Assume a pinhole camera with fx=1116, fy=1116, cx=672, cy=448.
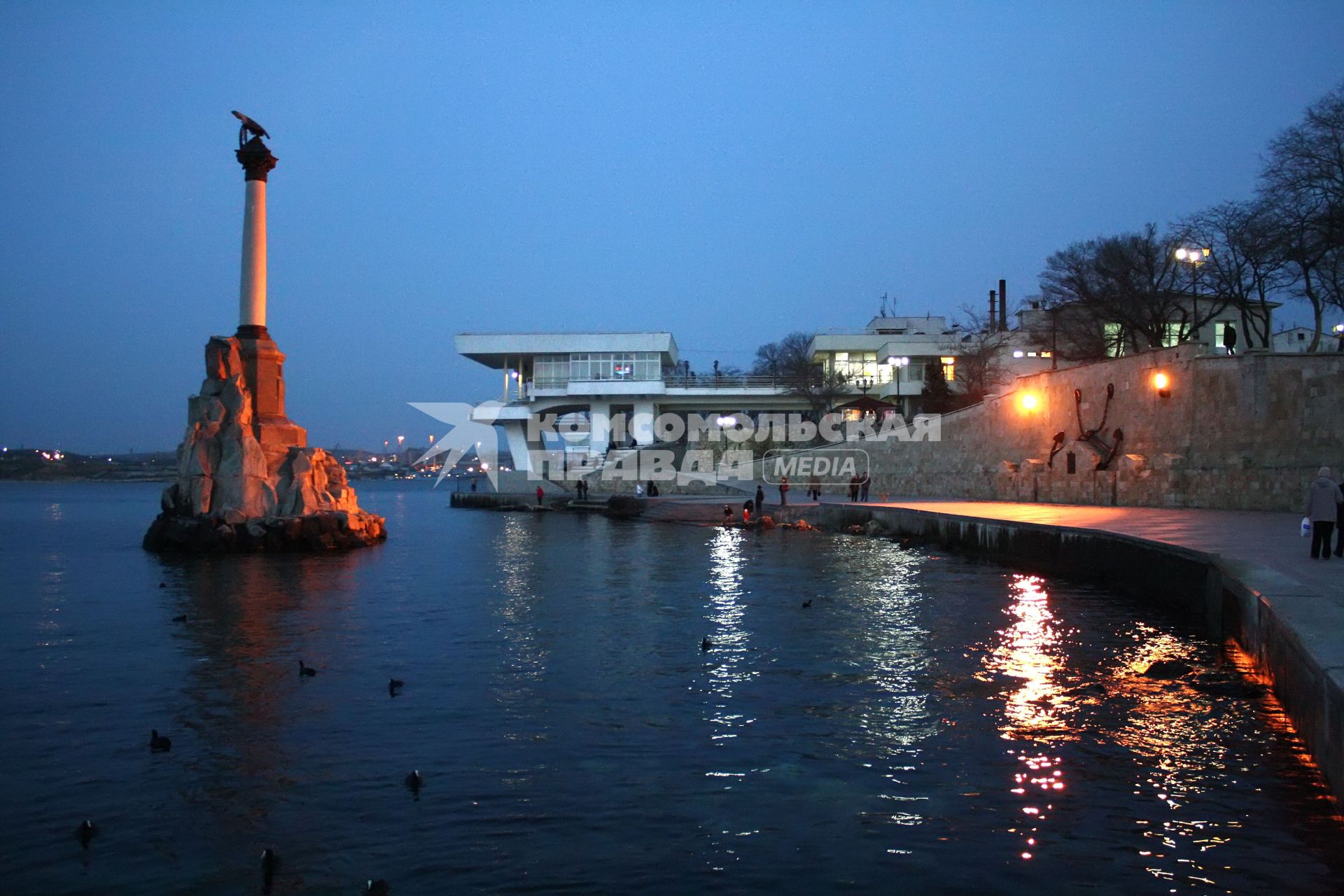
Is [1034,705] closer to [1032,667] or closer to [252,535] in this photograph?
[1032,667]

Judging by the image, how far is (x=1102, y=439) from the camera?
30.0 m

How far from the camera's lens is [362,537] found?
1329 inches

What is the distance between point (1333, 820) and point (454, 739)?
20.8ft

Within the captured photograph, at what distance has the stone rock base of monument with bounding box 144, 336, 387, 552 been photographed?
30.4 m

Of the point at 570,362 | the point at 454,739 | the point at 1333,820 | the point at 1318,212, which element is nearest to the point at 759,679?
the point at 454,739

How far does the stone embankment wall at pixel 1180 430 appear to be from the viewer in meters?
22.9

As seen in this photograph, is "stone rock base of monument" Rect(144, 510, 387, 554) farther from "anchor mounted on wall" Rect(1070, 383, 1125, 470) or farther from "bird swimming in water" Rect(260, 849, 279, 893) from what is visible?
"bird swimming in water" Rect(260, 849, 279, 893)

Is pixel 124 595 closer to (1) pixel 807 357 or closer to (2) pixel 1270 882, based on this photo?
(2) pixel 1270 882

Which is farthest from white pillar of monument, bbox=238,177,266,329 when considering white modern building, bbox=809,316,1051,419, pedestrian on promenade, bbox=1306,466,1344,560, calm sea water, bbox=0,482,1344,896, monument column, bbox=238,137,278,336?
white modern building, bbox=809,316,1051,419

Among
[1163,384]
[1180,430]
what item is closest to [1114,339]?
[1163,384]

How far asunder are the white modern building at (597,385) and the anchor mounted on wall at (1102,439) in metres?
35.5

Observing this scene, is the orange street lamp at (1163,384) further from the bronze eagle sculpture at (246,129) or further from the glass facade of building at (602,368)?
the glass facade of building at (602,368)

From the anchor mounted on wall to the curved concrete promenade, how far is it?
1370 mm

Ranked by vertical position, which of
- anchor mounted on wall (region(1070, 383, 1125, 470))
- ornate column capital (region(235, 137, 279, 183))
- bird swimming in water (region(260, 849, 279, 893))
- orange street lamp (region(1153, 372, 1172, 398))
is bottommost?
bird swimming in water (region(260, 849, 279, 893))
